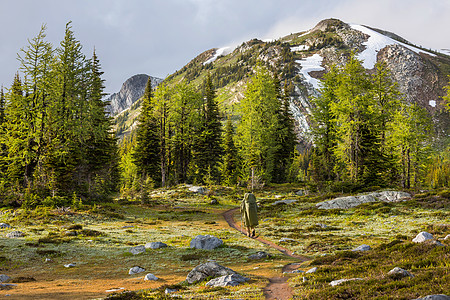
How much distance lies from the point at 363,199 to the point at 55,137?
120 feet

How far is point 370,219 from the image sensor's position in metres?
23.1

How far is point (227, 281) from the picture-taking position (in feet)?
31.1

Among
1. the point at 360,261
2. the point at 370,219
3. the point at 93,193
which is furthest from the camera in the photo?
the point at 93,193

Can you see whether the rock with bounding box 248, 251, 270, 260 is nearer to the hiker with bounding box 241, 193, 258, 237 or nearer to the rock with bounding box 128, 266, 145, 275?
the hiker with bounding box 241, 193, 258, 237

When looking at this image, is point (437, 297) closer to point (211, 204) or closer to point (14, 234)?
point (14, 234)

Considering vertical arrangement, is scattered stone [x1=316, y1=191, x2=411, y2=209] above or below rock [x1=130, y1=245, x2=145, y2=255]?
above

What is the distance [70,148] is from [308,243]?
30.4 m

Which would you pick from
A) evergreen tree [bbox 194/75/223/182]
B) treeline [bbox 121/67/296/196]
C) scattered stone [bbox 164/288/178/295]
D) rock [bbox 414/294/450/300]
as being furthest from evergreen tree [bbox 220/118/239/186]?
rock [bbox 414/294/450/300]

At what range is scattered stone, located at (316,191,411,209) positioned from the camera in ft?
93.5

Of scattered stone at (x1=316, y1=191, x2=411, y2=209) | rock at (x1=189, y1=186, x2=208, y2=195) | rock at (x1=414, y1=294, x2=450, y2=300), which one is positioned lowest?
scattered stone at (x1=316, y1=191, x2=411, y2=209)

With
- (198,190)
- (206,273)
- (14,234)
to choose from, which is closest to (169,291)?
(206,273)

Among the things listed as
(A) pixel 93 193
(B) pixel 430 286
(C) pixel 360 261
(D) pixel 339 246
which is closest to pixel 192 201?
(A) pixel 93 193

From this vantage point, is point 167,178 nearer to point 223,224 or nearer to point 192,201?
point 192,201

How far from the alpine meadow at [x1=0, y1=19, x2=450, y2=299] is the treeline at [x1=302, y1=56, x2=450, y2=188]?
21 cm
